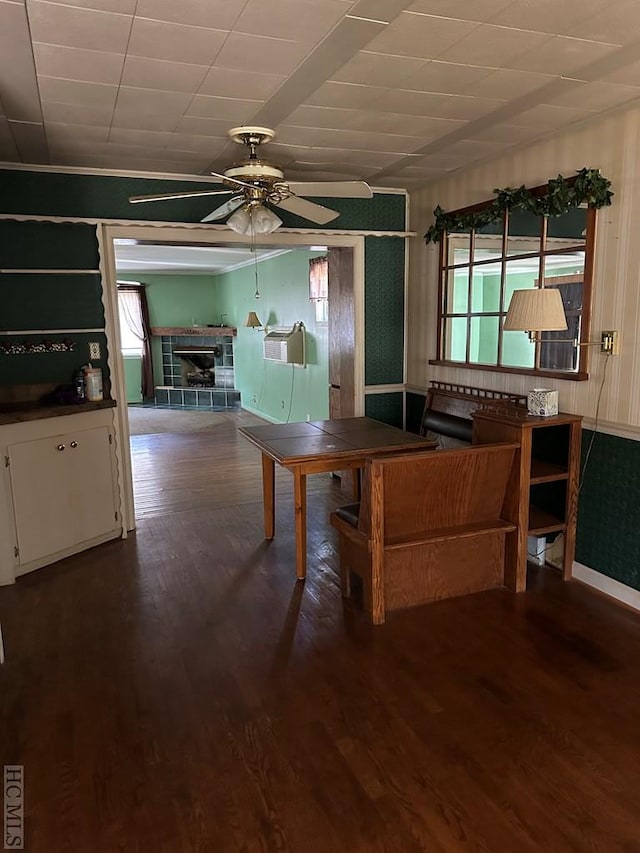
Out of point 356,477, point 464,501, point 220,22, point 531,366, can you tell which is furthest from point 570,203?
point 356,477

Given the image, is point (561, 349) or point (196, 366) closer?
point (561, 349)

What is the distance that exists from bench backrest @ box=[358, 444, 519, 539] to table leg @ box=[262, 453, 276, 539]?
3.54ft

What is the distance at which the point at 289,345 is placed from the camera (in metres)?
7.49

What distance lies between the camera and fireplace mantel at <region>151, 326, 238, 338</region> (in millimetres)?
10773

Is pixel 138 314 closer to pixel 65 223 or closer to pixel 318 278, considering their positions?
pixel 318 278

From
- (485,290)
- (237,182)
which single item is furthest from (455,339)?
(237,182)

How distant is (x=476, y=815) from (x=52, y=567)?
2886 mm

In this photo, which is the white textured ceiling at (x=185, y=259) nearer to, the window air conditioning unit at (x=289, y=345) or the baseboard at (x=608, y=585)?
the window air conditioning unit at (x=289, y=345)

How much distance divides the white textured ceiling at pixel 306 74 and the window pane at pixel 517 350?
3.71 ft

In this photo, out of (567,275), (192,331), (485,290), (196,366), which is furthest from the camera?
(196,366)

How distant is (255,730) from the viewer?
2.25 m

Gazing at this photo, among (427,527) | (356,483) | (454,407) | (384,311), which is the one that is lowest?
(356,483)

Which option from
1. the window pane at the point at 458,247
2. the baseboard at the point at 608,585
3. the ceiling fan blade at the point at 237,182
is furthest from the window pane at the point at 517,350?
the ceiling fan blade at the point at 237,182

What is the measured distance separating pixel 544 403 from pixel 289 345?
4.52m
